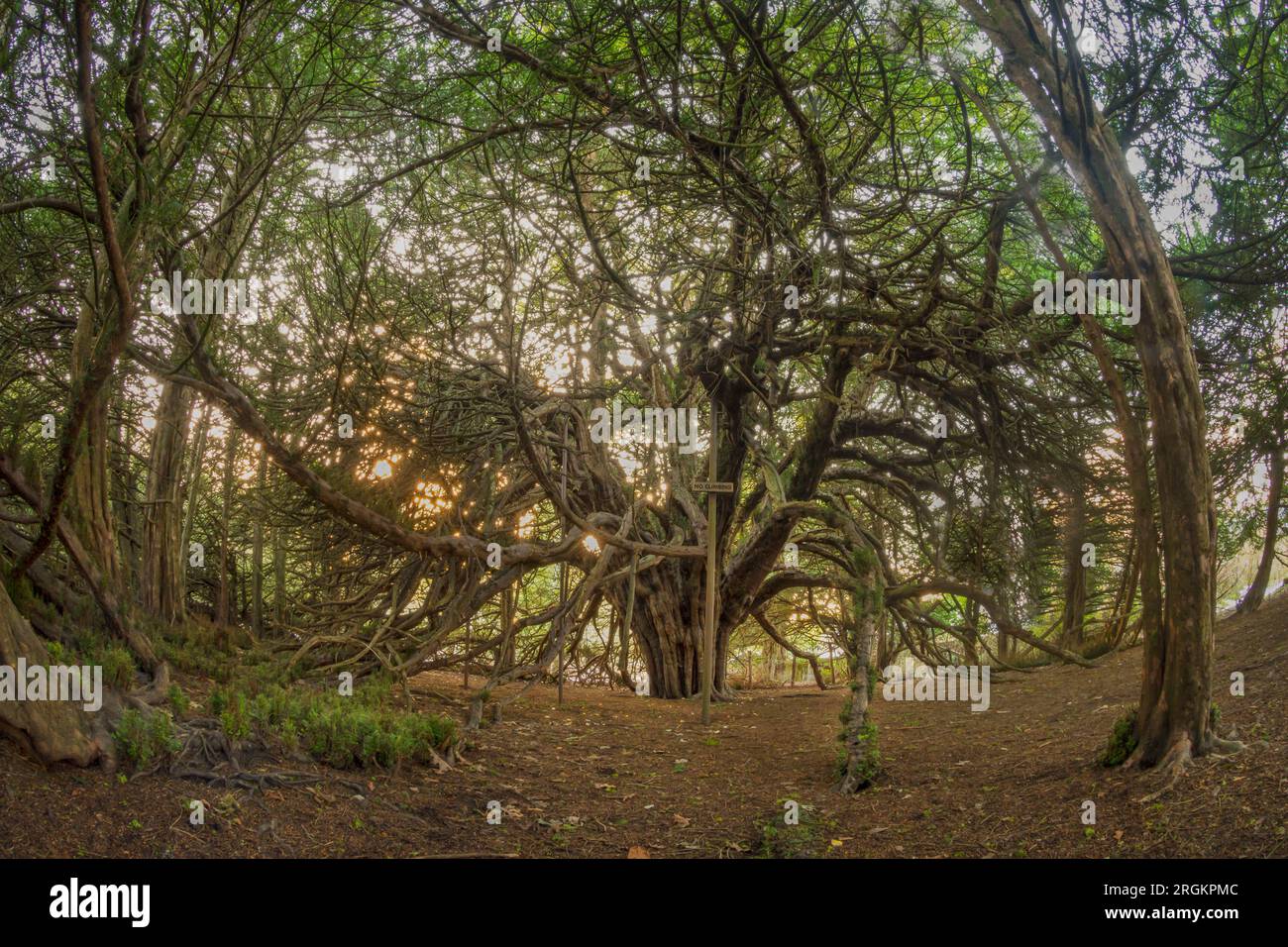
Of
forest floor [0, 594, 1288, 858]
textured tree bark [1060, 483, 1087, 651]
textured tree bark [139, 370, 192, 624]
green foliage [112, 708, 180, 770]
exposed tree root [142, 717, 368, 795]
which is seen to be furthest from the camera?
textured tree bark [1060, 483, 1087, 651]

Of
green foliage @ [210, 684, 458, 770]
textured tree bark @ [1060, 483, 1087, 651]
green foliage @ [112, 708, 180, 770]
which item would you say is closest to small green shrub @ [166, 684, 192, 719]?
green foliage @ [210, 684, 458, 770]

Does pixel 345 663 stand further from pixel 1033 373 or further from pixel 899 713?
pixel 1033 373

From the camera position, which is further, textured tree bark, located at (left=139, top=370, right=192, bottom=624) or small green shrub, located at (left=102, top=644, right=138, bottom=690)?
textured tree bark, located at (left=139, top=370, right=192, bottom=624)

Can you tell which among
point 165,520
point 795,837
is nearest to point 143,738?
point 795,837

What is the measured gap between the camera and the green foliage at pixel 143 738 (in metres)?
4.42

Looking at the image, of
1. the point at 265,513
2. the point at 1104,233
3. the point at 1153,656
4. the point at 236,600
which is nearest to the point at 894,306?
the point at 1104,233

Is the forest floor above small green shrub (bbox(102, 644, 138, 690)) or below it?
below

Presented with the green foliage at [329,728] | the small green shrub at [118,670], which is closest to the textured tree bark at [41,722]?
the small green shrub at [118,670]

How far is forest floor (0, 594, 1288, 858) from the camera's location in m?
3.98

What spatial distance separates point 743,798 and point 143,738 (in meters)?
3.44

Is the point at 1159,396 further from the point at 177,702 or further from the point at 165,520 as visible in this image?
the point at 165,520

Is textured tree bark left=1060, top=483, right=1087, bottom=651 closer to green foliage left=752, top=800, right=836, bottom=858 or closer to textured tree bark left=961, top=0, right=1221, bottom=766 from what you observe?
textured tree bark left=961, top=0, right=1221, bottom=766

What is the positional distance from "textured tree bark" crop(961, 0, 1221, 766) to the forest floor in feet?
1.02

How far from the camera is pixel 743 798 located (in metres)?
5.98
